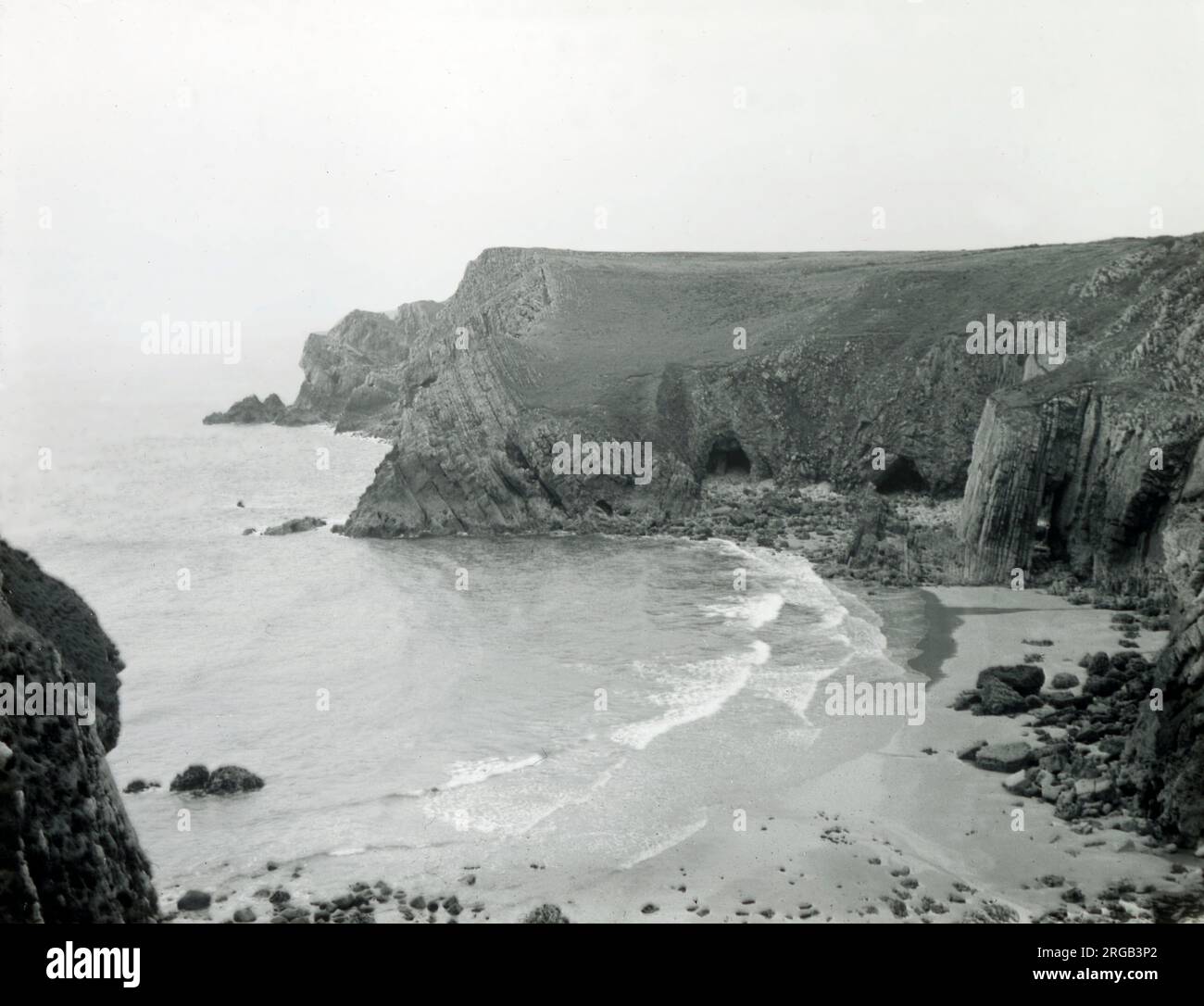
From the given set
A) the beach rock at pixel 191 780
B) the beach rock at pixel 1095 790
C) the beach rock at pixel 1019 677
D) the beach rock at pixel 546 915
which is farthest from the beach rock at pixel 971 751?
the beach rock at pixel 191 780

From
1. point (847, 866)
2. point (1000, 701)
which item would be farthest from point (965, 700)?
point (847, 866)

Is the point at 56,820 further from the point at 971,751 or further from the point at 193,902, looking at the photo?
the point at 971,751

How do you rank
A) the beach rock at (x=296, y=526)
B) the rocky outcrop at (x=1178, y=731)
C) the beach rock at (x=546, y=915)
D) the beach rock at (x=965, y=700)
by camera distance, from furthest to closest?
the beach rock at (x=296, y=526), the beach rock at (x=965, y=700), the rocky outcrop at (x=1178, y=731), the beach rock at (x=546, y=915)

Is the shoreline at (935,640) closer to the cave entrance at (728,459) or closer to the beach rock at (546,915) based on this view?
the beach rock at (546,915)

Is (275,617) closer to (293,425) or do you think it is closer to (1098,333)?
(1098,333)

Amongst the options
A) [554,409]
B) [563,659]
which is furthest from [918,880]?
[554,409]
